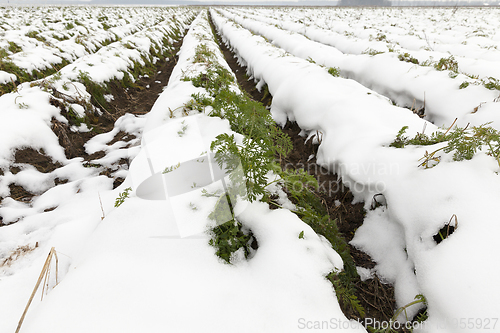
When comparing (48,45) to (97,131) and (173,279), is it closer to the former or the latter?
(97,131)

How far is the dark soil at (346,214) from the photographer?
81.6 inches

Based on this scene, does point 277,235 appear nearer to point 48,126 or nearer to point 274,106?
point 274,106

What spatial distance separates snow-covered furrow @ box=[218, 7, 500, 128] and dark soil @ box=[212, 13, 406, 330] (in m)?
1.54

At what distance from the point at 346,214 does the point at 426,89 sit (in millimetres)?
3660

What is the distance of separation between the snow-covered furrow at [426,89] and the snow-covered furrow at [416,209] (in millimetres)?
945

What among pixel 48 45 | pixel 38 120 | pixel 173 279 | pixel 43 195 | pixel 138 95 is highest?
pixel 48 45

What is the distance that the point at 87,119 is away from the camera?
5.04m

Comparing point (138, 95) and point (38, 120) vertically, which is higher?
point (38, 120)

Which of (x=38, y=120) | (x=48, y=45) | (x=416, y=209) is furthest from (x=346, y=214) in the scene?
(x=48, y=45)

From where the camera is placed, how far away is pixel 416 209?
87.1 inches

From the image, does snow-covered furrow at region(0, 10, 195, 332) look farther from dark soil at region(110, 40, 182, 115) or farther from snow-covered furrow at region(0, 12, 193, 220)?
dark soil at region(110, 40, 182, 115)

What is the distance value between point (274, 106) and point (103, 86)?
4.56 metres

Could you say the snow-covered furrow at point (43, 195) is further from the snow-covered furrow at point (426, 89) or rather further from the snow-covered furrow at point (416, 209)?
the snow-covered furrow at point (426, 89)

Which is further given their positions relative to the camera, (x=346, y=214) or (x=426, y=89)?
(x=426, y=89)
